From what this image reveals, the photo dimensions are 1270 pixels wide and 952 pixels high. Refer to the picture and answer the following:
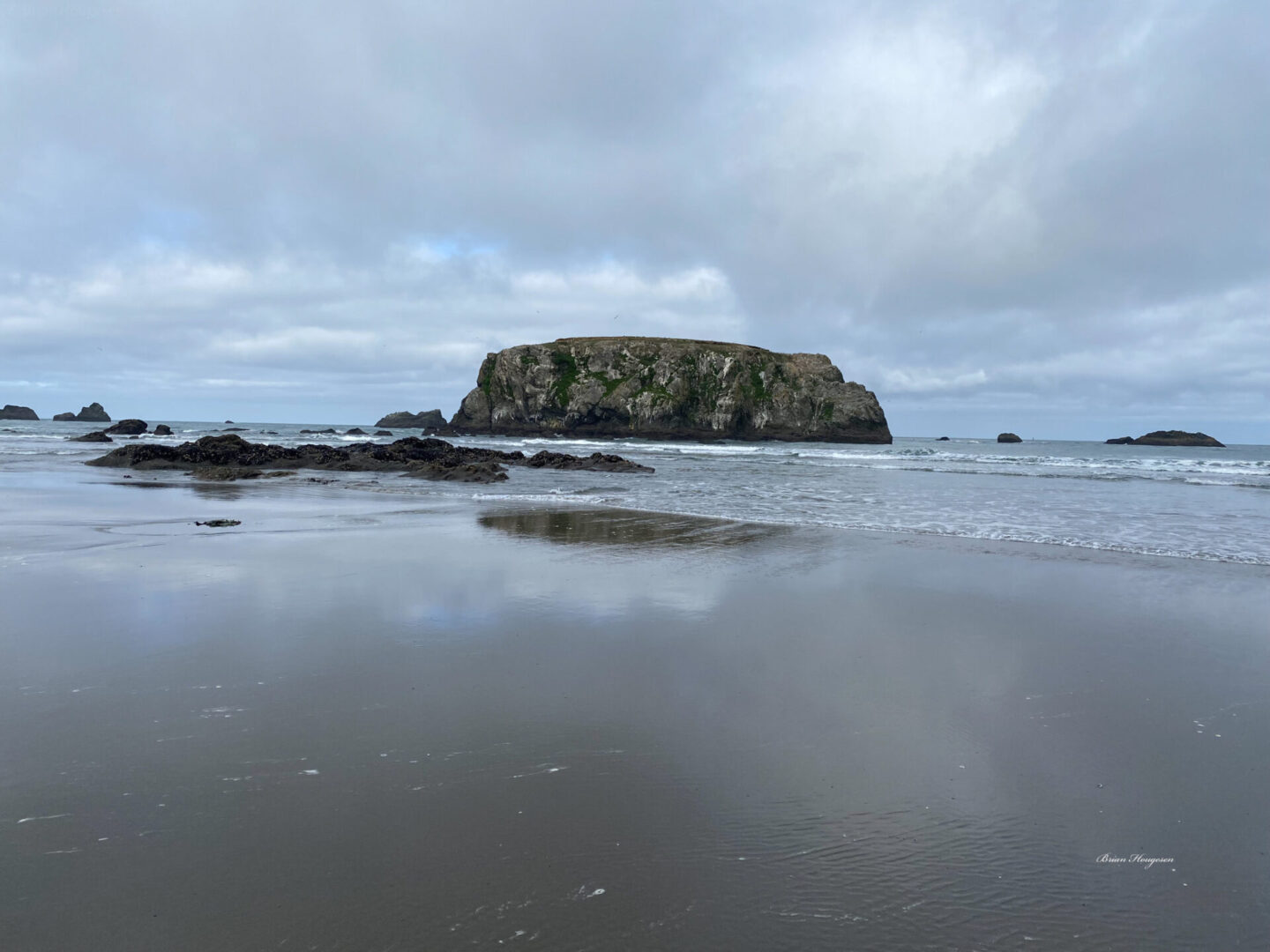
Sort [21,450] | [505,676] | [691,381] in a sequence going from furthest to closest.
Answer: [691,381]
[21,450]
[505,676]

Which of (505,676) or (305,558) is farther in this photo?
(305,558)

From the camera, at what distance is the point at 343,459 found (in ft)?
95.6

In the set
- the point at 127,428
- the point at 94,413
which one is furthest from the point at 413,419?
the point at 127,428

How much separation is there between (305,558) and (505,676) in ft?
17.1

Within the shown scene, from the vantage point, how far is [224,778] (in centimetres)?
340

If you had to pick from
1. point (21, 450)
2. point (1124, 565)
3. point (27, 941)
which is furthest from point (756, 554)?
point (21, 450)

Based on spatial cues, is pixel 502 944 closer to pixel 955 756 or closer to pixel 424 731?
pixel 424 731

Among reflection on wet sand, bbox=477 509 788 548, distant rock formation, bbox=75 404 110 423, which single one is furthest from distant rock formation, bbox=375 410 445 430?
reflection on wet sand, bbox=477 509 788 548

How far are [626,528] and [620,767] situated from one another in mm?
9478

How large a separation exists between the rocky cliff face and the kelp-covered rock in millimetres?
57810

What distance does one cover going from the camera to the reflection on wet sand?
37.8 ft

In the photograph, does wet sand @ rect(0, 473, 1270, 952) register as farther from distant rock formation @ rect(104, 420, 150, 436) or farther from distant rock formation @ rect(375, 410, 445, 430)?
distant rock formation @ rect(375, 410, 445, 430)

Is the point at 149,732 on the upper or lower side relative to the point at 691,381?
lower

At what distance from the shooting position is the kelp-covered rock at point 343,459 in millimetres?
25469
